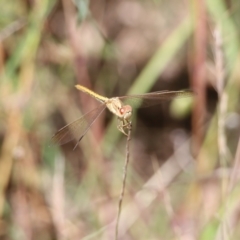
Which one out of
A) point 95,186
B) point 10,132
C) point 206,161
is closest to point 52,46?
point 10,132

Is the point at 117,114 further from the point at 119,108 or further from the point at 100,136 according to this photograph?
the point at 100,136

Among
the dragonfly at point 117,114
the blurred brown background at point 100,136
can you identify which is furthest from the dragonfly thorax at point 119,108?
the blurred brown background at point 100,136

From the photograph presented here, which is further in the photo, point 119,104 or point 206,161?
point 206,161

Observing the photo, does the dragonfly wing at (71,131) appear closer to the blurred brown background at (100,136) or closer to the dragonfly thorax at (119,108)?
the dragonfly thorax at (119,108)

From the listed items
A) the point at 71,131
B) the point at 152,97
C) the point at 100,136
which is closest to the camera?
the point at 71,131

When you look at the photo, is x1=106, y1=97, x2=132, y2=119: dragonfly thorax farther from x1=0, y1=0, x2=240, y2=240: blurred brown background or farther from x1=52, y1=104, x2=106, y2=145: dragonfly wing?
x1=0, y1=0, x2=240, y2=240: blurred brown background

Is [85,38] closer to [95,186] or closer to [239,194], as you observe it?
[95,186]

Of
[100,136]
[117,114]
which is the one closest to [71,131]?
[117,114]
